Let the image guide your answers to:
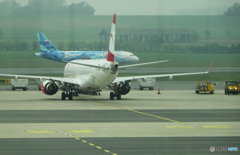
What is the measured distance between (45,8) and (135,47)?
74.6 feet

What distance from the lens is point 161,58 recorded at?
63.7 meters

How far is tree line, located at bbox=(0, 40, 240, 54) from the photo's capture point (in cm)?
6248

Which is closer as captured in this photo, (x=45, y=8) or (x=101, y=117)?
(x=101, y=117)

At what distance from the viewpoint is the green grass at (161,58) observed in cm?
6159

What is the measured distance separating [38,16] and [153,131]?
40.5m

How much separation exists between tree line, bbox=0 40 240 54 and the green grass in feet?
2.41

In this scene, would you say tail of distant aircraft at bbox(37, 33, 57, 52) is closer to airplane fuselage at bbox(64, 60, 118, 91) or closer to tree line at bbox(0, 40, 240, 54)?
tree line at bbox(0, 40, 240, 54)

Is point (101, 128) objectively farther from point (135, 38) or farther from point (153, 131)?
point (135, 38)

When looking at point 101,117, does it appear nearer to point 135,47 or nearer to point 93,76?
point 93,76
